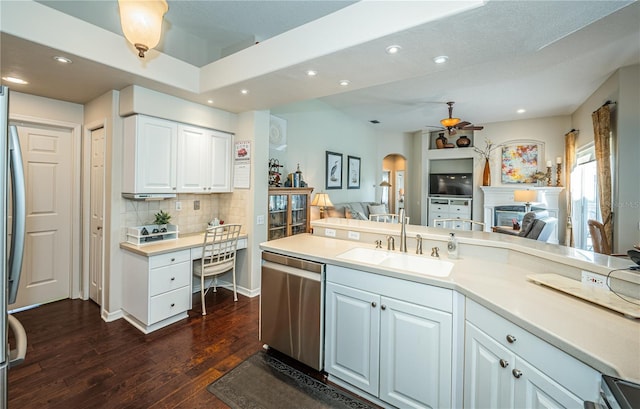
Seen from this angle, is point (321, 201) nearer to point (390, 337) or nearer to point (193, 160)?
point (193, 160)

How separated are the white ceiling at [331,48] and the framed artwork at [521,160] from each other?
2282 mm

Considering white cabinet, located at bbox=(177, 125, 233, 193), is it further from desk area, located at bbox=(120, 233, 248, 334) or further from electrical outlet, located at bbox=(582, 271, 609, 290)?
electrical outlet, located at bbox=(582, 271, 609, 290)

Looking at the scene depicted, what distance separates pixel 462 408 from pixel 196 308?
112 inches

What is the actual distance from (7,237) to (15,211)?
14cm

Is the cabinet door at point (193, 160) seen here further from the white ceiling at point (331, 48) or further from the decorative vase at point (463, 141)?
the decorative vase at point (463, 141)

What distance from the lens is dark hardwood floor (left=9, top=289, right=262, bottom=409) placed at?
189cm

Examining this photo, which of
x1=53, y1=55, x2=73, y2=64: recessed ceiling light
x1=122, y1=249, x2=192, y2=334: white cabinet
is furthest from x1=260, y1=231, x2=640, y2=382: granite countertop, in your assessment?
x1=53, y1=55, x2=73, y2=64: recessed ceiling light

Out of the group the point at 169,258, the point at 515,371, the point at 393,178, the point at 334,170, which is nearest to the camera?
the point at 515,371

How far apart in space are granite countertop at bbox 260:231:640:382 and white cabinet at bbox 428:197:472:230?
5783 millimetres

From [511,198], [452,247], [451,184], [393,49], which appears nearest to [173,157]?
[393,49]

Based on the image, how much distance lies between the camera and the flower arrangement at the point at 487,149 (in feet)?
23.1

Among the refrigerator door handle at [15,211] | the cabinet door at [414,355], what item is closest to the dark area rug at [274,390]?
the cabinet door at [414,355]


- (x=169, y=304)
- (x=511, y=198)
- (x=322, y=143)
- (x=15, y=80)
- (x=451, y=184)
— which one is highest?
(x=322, y=143)

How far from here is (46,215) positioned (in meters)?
3.23
